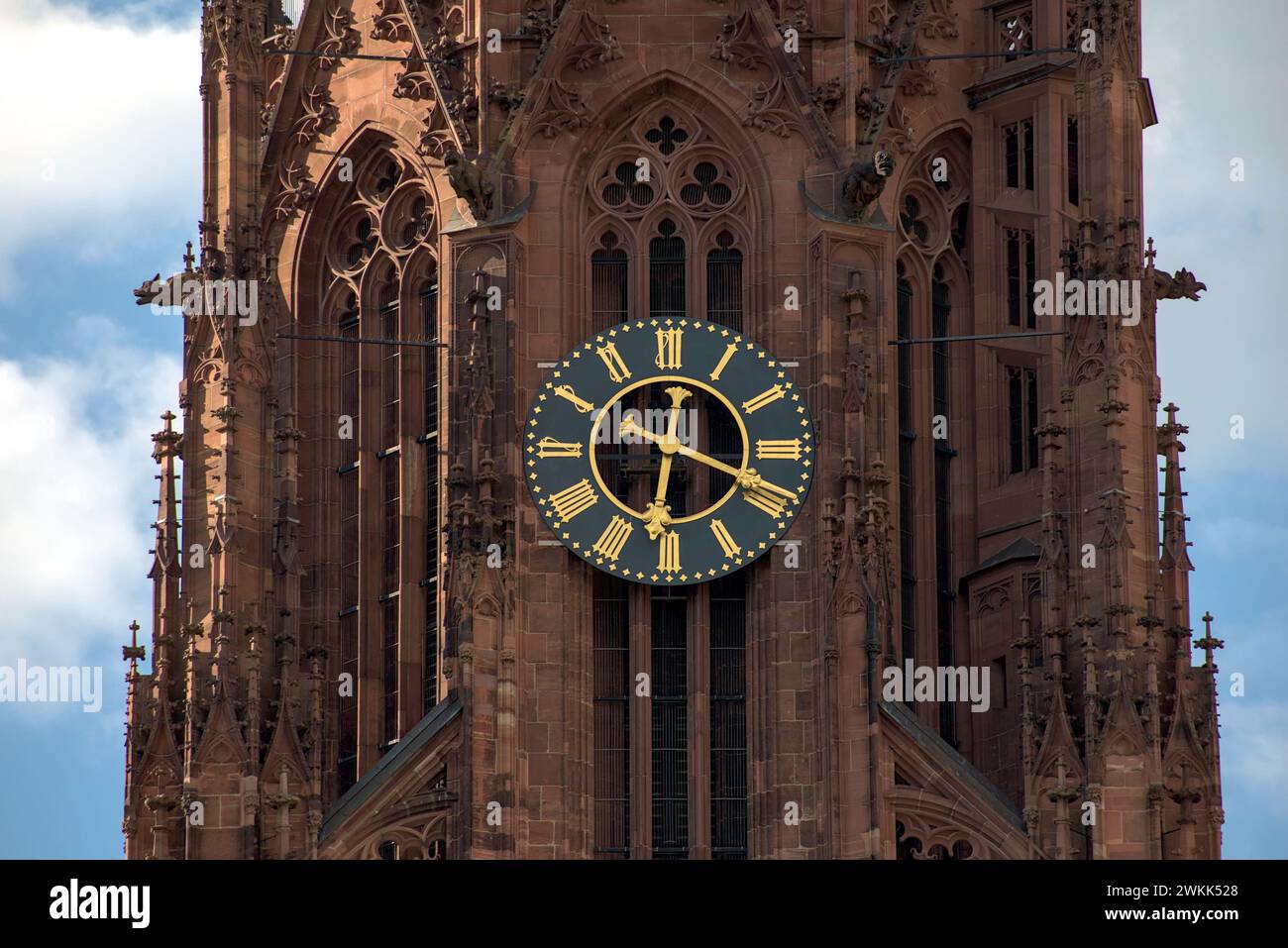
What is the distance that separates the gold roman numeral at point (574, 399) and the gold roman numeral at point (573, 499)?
0.92 meters

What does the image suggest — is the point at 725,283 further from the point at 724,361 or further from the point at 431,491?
the point at 431,491

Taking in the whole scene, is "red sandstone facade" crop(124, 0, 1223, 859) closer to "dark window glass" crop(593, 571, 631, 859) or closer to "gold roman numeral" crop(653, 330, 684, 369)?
"dark window glass" crop(593, 571, 631, 859)

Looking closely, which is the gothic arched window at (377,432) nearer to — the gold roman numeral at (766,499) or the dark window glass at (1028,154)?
the gold roman numeral at (766,499)

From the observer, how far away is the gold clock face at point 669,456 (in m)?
93.2

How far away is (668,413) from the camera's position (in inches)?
3686

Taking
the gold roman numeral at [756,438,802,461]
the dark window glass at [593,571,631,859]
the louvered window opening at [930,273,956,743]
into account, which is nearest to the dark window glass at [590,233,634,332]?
the gold roman numeral at [756,438,802,461]

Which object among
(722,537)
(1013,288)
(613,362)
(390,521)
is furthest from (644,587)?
(1013,288)

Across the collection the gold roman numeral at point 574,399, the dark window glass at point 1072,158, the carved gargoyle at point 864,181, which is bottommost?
the gold roman numeral at point 574,399

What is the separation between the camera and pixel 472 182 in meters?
94.6

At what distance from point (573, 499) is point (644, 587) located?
1335mm

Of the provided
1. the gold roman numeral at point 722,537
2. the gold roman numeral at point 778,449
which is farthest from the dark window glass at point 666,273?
the gold roman numeral at point 722,537

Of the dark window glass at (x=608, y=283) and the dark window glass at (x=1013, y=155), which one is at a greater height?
the dark window glass at (x=1013, y=155)
